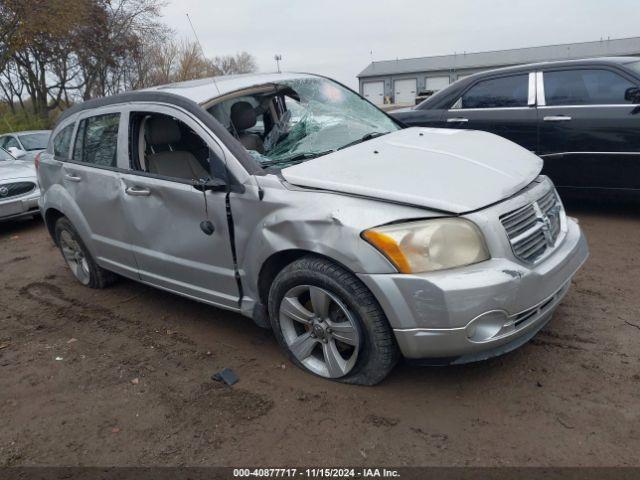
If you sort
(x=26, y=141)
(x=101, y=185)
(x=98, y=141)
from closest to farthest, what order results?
(x=101, y=185), (x=98, y=141), (x=26, y=141)

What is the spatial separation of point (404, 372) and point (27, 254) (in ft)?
17.7

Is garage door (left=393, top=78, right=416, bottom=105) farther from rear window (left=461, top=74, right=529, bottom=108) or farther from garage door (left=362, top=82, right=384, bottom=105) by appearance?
rear window (left=461, top=74, right=529, bottom=108)

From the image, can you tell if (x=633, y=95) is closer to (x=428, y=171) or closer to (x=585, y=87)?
(x=585, y=87)

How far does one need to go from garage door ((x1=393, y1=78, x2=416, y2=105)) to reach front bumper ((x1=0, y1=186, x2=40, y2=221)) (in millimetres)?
42073

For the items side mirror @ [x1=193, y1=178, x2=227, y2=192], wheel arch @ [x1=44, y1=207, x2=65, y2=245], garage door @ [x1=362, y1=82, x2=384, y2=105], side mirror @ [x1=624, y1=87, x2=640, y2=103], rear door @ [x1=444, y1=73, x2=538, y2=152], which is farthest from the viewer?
garage door @ [x1=362, y1=82, x2=384, y2=105]

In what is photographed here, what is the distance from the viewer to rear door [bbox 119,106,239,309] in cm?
323

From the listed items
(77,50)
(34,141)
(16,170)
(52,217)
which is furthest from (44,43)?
(52,217)

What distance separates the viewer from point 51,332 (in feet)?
13.4

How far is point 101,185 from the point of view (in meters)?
3.97

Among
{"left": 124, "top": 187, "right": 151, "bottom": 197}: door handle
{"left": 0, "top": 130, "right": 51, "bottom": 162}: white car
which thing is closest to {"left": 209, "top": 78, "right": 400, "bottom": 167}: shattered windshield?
{"left": 124, "top": 187, "right": 151, "bottom": 197}: door handle

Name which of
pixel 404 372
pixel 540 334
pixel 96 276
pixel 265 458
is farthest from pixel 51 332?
pixel 540 334

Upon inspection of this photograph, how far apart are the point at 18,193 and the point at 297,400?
6695mm

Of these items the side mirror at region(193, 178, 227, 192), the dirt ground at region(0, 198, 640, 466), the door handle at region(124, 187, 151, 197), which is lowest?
the dirt ground at region(0, 198, 640, 466)

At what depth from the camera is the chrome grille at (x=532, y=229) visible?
2605 millimetres
